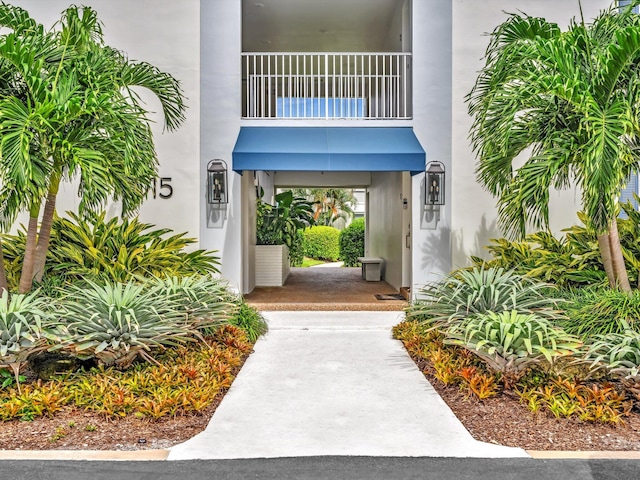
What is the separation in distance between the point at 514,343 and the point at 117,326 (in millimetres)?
4063

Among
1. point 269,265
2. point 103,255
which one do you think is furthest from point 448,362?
point 269,265

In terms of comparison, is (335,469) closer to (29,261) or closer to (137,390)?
(137,390)

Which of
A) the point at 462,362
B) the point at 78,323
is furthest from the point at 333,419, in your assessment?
the point at 78,323

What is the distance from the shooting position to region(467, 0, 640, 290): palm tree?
217 inches

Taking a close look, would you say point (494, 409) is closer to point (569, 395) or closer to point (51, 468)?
point (569, 395)

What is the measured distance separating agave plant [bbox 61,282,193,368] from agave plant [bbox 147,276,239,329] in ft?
1.29

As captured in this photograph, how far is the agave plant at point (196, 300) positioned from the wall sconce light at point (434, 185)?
4388 mm

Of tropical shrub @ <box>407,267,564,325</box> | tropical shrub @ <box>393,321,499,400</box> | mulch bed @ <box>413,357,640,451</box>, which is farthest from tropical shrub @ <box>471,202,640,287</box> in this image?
mulch bed @ <box>413,357,640,451</box>

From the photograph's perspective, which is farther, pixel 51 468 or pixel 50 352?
pixel 50 352

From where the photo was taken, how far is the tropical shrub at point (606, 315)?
5.54 m

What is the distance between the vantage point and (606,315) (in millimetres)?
5707

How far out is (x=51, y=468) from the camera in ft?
12.0

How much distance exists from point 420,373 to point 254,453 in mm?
2670

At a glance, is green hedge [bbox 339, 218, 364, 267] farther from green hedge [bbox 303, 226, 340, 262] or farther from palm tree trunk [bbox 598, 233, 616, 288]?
palm tree trunk [bbox 598, 233, 616, 288]
